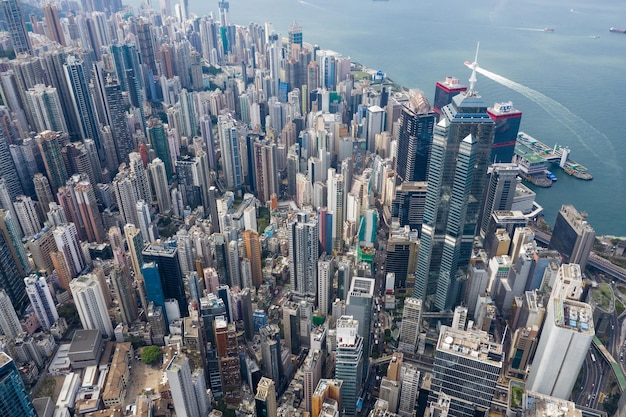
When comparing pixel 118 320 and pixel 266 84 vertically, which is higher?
pixel 266 84

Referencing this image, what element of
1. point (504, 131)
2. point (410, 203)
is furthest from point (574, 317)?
point (504, 131)

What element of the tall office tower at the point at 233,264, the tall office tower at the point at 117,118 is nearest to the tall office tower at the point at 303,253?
the tall office tower at the point at 233,264

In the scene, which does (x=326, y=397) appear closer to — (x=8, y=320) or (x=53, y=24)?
(x=8, y=320)

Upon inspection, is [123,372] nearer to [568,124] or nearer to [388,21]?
[568,124]

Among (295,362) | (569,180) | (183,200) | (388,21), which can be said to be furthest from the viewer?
(388,21)

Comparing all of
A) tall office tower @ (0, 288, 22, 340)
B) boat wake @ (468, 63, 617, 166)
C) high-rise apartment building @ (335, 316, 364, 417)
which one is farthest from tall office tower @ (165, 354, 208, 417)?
boat wake @ (468, 63, 617, 166)

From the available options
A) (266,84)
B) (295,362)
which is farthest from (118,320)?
(266,84)

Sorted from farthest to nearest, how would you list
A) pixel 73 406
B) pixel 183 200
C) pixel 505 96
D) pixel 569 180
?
pixel 505 96, pixel 569 180, pixel 183 200, pixel 73 406

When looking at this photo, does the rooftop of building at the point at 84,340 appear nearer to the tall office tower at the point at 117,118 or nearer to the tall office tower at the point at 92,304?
the tall office tower at the point at 92,304
